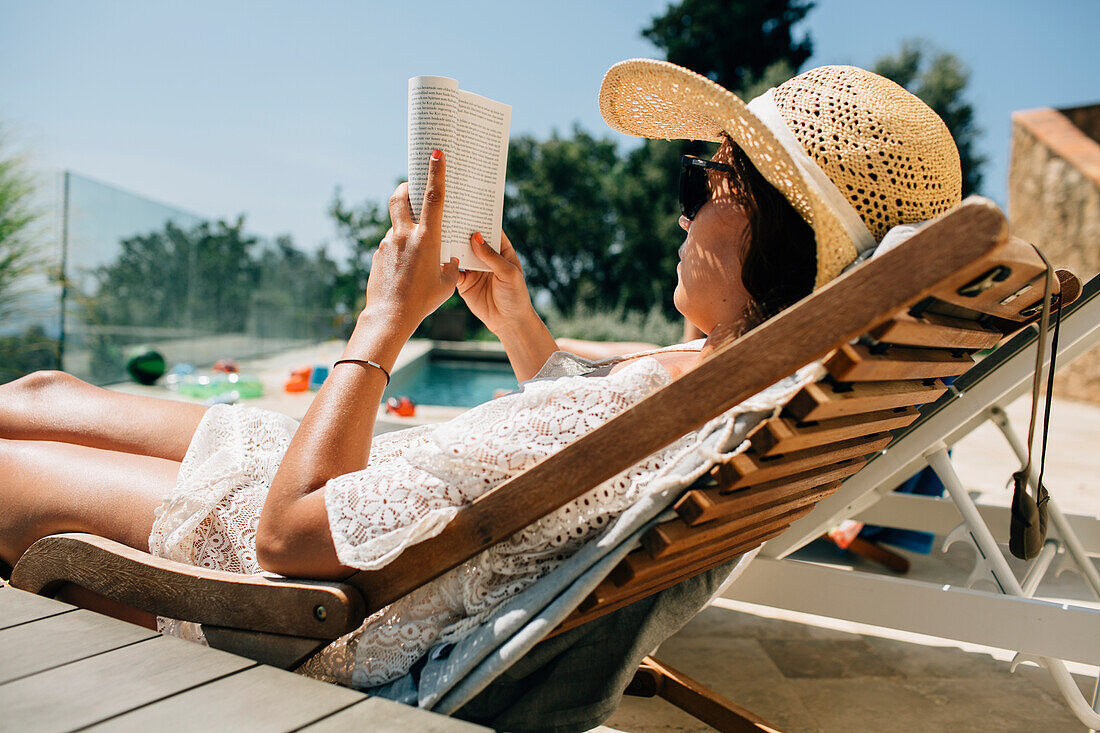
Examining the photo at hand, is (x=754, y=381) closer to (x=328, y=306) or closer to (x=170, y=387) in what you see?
(x=170, y=387)

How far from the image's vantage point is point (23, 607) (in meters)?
1.02

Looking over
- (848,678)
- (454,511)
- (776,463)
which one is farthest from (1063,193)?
(454,511)

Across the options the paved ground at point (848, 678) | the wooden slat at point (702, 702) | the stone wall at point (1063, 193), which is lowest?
the paved ground at point (848, 678)

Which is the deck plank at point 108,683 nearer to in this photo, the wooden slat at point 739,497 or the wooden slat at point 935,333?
the wooden slat at point 739,497

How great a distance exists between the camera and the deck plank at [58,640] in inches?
33.3

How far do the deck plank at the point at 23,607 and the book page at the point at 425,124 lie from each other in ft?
2.74

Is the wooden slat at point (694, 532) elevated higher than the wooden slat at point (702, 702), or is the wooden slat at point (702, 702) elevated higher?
the wooden slat at point (694, 532)

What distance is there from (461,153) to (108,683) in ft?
3.37

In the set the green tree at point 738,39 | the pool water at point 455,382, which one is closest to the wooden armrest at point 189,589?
the pool water at point 455,382

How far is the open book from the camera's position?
4.25 ft

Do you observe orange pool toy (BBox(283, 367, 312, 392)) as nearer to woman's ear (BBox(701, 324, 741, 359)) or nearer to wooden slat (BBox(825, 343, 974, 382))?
woman's ear (BBox(701, 324, 741, 359))

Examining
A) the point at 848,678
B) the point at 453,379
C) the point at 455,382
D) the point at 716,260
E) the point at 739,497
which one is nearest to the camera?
the point at 739,497

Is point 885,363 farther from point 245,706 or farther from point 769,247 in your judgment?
point 245,706

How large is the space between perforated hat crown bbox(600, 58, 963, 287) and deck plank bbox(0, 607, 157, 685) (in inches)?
45.0
